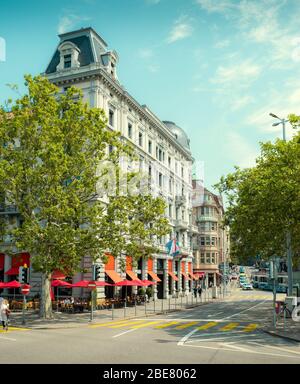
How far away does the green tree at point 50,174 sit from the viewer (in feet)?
88.1

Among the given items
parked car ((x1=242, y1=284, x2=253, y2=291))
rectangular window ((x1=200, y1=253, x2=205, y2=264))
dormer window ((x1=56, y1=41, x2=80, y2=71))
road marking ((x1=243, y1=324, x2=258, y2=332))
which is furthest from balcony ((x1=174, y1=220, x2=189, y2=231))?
road marking ((x1=243, y1=324, x2=258, y2=332))

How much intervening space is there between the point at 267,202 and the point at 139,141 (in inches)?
1053

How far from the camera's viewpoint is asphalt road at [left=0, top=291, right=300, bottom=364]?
46.7 feet

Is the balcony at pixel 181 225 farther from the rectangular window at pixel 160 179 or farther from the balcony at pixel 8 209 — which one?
the balcony at pixel 8 209

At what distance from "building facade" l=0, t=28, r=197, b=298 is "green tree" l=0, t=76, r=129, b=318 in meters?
5.33

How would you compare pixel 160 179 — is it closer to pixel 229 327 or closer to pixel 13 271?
pixel 13 271

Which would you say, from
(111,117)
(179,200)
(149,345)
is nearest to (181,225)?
→ (179,200)

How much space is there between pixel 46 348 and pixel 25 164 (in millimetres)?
15040

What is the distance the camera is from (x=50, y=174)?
90.8 feet

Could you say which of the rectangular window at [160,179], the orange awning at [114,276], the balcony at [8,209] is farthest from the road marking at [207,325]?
the rectangular window at [160,179]

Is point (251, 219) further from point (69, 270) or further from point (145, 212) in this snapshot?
point (69, 270)

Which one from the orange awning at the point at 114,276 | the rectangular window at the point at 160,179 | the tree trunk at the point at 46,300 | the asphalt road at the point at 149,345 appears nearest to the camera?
the asphalt road at the point at 149,345

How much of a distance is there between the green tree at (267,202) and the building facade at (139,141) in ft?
32.0

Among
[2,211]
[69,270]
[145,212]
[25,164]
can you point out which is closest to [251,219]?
[145,212]
